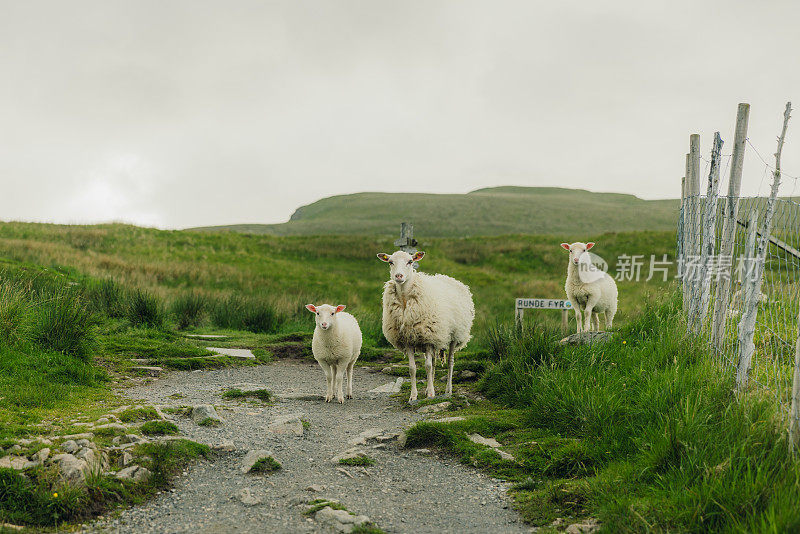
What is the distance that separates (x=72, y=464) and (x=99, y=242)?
3052cm

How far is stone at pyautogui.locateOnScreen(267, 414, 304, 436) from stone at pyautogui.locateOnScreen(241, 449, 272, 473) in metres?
0.91

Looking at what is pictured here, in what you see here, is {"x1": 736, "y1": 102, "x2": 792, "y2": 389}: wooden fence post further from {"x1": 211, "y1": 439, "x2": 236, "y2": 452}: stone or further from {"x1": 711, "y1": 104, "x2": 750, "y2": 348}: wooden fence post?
{"x1": 211, "y1": 439, "x2": 236, "y2": 452}: stone

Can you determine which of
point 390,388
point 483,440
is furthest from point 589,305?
point 483,440

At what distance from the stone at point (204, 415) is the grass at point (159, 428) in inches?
20.3

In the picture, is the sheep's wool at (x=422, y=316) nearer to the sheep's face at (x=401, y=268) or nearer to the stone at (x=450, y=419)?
the sheep's face at (x=401, y=268)

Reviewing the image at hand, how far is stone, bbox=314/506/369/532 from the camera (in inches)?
187

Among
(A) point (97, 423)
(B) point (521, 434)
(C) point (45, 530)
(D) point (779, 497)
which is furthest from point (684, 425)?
(A) point (97, 423)

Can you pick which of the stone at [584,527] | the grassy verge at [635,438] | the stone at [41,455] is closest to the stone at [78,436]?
the stone at [41,455]

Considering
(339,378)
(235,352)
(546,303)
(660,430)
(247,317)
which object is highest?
(546,303)

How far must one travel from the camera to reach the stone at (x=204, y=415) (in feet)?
24.1

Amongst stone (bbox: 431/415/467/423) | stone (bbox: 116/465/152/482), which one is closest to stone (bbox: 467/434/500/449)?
stone (bbox: 431/415/467/423)

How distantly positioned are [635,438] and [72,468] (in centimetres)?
487

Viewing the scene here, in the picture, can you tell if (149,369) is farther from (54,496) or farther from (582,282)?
(582,282)

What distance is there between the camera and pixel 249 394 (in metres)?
9.35
